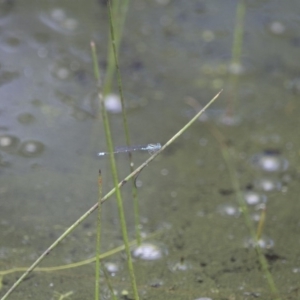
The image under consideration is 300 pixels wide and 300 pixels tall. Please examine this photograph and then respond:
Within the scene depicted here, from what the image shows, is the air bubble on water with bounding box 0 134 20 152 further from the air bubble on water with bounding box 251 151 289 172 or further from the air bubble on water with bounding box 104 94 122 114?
the air bubble on water with bounding box 251 151 289 172

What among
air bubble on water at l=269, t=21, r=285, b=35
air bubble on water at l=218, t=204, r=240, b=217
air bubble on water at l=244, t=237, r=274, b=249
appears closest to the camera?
air bubble on water at l=244, t=237, r=274, b=249

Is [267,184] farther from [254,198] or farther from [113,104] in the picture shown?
[113,104]

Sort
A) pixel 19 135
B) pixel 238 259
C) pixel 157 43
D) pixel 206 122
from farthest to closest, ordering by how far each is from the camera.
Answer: pixel 157 43
pixel 206 122
pixel 19 135
pixel 238 259

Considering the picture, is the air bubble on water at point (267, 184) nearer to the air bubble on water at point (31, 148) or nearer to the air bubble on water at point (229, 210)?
the air bubble on water at point (229, 210)

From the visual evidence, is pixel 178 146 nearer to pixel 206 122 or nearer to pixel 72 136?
pixel 206 122

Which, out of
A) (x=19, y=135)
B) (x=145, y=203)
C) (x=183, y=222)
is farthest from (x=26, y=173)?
(x=183, y=222)

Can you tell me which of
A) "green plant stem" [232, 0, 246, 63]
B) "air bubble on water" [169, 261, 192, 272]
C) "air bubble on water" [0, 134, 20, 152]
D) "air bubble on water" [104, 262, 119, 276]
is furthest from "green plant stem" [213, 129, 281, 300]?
"air bubble on water" [0, 134, 20, 152]
